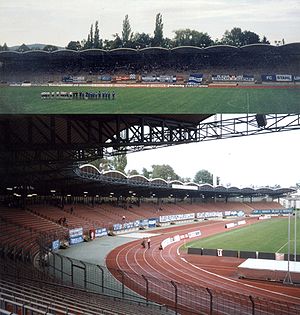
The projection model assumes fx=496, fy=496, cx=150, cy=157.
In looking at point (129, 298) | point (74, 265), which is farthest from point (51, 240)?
point (129, 298)

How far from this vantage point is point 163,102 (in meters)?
6.35

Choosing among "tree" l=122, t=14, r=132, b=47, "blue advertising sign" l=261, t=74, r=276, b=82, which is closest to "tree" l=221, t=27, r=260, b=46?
"blue advertising sign" l=261, t=74, r=276, b=82

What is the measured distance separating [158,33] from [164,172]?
237 cm

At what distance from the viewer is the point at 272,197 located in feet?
23.7

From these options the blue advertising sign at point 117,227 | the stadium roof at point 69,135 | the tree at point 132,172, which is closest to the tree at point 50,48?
the stadium roof at point 69,135

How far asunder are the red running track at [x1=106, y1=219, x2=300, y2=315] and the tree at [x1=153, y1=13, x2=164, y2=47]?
3.51 metres

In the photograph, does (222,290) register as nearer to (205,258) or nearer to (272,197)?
(272,197)

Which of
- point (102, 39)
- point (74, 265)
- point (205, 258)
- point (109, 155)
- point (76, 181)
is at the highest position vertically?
point (102, 39)

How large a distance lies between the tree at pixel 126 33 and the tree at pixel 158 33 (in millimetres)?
322

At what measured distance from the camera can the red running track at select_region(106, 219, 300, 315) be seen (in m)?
6.79

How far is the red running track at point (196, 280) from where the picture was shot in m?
6.79

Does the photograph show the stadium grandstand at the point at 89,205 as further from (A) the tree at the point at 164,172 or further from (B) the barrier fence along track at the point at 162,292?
(A) the tree at the point at 164,172

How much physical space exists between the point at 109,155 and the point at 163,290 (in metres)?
2.77

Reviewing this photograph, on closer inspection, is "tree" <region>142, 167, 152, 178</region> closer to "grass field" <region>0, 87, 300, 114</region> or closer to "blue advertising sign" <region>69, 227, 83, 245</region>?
"grass field" <region>0, 87, 300, 114</region>
